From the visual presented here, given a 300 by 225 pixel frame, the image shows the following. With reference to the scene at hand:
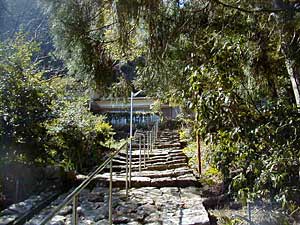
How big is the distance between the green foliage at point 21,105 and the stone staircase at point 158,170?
1198 millimetres

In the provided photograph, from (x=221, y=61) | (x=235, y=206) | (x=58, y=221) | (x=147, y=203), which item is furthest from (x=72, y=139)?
(x=221, y=61)

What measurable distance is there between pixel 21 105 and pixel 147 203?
2.63 meters

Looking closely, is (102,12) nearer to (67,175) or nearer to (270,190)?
(270,190)

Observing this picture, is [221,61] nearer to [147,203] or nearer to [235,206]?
[235,206]

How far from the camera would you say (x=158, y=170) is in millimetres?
8000

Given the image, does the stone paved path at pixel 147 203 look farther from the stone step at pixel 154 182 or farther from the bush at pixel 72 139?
the bush at pixel 72 139

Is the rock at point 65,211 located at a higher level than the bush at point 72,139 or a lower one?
lower

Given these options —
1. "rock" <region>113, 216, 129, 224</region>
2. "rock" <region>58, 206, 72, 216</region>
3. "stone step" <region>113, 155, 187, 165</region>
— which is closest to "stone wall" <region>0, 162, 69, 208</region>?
"rock" <region>58, 206, 72, 216</region>

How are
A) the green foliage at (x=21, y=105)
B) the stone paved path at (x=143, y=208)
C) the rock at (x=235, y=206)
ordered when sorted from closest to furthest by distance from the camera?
the stone paved path at (x=143, y=208)
the rock at (x=235, y=206)
the green foliage at (x=21, y=105)

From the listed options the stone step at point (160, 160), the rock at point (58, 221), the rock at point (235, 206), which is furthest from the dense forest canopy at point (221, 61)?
the stone step at point (160, 160)

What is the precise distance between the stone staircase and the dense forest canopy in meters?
2.21

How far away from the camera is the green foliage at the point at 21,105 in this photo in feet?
18.6

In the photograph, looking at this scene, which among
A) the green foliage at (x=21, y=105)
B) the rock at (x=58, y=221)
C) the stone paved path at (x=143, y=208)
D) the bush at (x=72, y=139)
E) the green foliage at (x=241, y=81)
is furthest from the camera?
the bush at (x=72, y=139)

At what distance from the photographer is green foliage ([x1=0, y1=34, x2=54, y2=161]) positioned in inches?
223
